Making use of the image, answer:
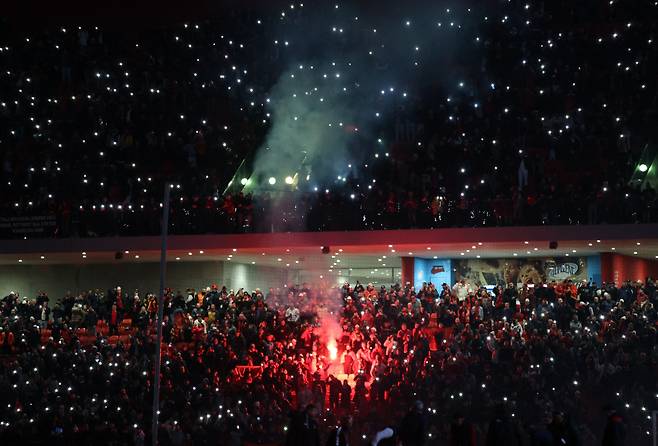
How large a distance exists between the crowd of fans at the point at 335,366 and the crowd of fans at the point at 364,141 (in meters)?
2.41

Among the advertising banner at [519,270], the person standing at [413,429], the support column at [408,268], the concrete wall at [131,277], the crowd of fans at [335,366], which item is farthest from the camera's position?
the concrete wall at [131,277]

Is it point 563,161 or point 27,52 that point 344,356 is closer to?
point 563,161

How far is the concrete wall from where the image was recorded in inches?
1147

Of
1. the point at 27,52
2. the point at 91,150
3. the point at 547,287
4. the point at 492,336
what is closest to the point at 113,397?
the point at 492,336

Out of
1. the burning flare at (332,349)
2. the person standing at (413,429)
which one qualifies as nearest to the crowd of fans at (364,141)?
the burning flare at (332,349)

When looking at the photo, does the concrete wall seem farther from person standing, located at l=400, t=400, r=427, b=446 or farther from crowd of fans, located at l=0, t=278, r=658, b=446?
person standing, located at l=400, t=400, r=427, b=446

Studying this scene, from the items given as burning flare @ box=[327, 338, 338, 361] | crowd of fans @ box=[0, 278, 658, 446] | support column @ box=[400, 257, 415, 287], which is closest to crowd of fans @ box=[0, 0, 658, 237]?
crowd of fans @ box=[0, 278, 658, 446]

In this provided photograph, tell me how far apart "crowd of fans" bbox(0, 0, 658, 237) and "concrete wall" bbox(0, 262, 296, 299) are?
96.6 inches

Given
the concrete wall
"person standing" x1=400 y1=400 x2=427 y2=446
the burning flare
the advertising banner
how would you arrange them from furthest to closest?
the concrete wall → the advertising banner → the burning flare → "person standing" x1=400 y1=400 x2=427 y2=446

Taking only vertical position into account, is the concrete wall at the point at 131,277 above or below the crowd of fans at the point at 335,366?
above

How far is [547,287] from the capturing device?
2292 centimetres

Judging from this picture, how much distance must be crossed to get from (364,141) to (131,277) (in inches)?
360

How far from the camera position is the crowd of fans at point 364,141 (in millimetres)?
25438

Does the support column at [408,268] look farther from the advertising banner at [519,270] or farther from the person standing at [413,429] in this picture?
the person standing at [413,429]
